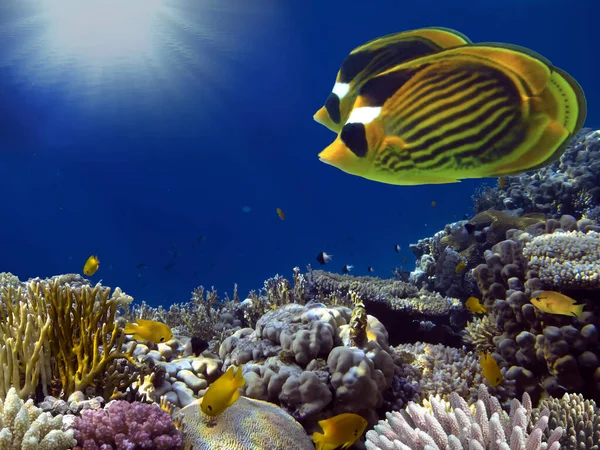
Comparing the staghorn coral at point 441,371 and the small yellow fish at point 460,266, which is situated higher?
the small yellow fish at point 460,266

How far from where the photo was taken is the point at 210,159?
259ft

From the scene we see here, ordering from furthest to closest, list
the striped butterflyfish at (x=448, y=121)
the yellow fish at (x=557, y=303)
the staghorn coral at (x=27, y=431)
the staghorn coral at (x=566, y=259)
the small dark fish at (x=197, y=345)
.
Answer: the staghorn coral at (x=566, y=259) < the small dark fish at (x=197, y=345) < the yellow fish at (x=557, y=303) < the staghorn coral at (x=27, y=431) < the striped butterflyfish at (x=448, y=121)

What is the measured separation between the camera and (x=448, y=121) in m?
1.36

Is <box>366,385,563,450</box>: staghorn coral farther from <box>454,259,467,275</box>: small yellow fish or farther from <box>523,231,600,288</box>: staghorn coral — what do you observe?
<box>454,259,467,275</box>: small yellow fish

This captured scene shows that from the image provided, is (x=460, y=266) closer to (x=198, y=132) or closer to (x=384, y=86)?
(x=384, y=86)

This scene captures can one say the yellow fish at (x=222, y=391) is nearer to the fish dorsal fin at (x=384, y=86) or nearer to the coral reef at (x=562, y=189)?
the fish dorsal fin at (x=384, y=86)

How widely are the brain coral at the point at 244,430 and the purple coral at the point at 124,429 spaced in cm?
32

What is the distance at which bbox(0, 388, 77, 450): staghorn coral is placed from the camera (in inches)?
102

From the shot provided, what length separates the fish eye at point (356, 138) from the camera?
1.29 metres

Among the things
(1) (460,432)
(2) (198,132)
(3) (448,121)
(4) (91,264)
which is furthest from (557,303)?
(2) (198,132)

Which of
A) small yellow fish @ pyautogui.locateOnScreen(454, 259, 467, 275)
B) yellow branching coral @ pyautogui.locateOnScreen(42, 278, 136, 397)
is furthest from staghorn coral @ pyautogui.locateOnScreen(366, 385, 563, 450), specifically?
small yellow fish @ pyautogui.locateOnScreen(454, 259, 467, 275)

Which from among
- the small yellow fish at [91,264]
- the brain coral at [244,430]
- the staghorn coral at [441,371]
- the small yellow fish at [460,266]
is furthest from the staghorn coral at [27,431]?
the small yellow fish at [460,266]

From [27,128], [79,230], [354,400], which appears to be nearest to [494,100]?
[354,400]

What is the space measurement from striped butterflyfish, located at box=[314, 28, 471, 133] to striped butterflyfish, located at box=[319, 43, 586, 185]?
0.60 feet
